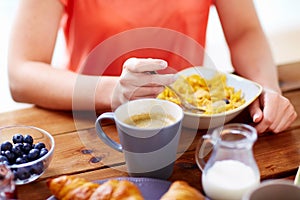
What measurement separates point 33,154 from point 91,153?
4.9 inches

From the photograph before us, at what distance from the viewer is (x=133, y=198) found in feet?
2.56

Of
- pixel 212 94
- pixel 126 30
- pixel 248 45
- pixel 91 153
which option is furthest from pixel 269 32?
pixel 91 153

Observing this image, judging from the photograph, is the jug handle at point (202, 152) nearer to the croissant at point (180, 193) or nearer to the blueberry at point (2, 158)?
the croissant at point (180, 193)

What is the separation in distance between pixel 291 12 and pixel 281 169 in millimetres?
2439

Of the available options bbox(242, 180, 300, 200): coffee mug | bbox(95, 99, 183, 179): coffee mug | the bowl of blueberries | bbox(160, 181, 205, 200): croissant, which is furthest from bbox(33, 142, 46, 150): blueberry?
bbox(242, 180, 300, 200): coffee mug

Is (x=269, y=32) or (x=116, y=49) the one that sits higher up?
(x=116, y=49)

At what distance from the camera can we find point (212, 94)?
1.12 metres

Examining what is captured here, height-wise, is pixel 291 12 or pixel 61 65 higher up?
pixel 61 65

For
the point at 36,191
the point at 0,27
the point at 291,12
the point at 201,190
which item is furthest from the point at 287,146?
the point at 291,12

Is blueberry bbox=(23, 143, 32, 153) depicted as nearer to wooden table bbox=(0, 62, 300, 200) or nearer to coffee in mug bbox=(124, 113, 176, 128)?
wooden table bbox=(0, 62, 300, 200)

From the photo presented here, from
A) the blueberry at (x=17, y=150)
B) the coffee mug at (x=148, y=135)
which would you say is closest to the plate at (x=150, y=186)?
the coffee mug at (x=148, y=135)

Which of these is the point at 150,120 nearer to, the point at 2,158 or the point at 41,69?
the point at 2,158

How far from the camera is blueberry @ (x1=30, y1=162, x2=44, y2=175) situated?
886 millimetres

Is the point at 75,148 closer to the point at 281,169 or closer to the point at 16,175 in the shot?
the point at 16,175
